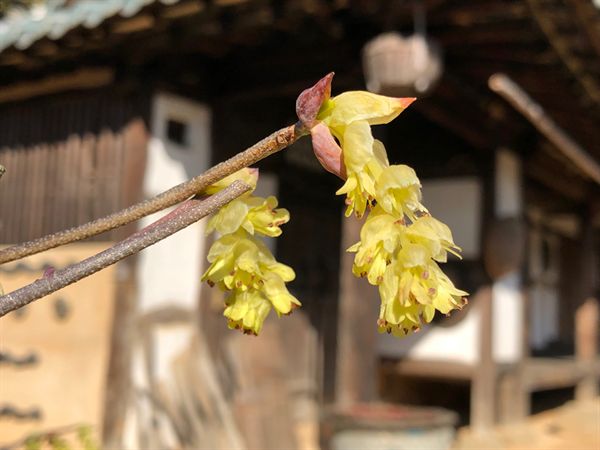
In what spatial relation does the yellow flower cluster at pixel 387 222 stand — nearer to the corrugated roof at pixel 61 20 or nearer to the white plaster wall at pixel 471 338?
the corrugated roof at pixel 61 20

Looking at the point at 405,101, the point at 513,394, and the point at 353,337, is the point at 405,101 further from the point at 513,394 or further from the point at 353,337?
the point at 513,394

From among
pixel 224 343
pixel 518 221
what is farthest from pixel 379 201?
pixel 518 221

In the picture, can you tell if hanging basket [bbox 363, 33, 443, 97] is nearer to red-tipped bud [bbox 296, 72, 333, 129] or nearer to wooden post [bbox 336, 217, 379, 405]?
wooden post [bbox 336, 217, 379, 405]

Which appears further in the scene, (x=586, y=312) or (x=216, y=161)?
(x=586, y=312)

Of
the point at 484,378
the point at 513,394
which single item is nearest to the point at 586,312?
the point at 513,394

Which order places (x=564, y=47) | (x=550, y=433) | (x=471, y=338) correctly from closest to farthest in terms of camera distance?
(x=564, y=47)
(x=471, y=338)
(x=550, y=433)

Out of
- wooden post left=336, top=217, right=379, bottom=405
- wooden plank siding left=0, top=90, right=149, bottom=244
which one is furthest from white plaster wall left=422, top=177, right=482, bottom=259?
wooden plank siding left=0, top=90, right=149, bottom=244

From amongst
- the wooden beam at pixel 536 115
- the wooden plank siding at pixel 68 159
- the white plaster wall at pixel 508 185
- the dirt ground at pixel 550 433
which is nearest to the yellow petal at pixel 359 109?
the wooden beam at pixel 536 115
